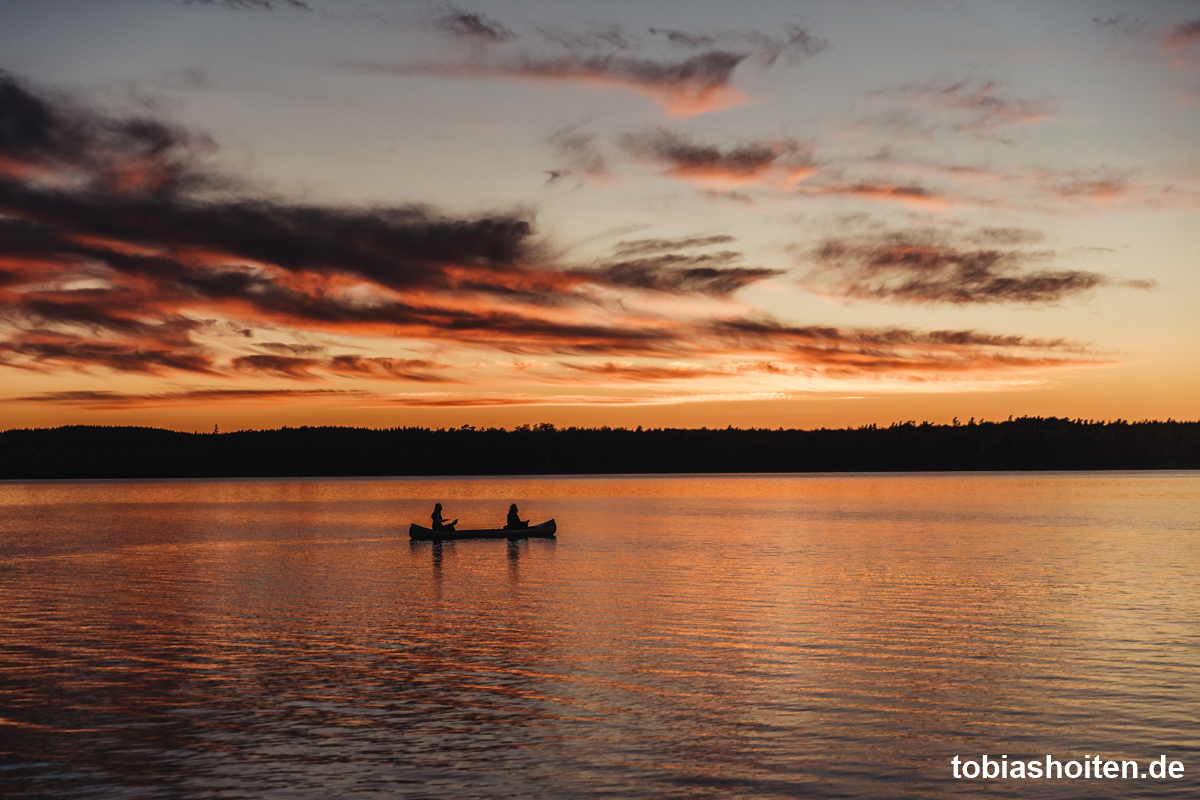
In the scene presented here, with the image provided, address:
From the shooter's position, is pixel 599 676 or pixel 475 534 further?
pixel 475 534

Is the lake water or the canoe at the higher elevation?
the canoe

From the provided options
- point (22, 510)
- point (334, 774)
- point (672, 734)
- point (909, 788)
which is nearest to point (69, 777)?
point (334, 774)

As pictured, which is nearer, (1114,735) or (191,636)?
(1114,735)

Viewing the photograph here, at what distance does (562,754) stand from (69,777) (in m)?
7.53

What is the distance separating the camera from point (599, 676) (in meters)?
21.3

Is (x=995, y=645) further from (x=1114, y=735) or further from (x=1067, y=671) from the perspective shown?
(x=1114, y=735)

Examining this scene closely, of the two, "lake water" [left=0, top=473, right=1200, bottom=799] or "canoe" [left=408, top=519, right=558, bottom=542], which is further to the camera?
"canoe" [left=408, top=519, right=558, bottom=542]

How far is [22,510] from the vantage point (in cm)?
11944

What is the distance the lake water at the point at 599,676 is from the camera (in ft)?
48.4

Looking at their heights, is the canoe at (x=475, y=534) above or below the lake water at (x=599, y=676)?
above

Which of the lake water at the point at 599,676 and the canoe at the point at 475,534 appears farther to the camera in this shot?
the canoe at the point at 475,534

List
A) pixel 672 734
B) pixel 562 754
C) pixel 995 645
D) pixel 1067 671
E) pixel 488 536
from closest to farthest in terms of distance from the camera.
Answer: pixel 562 754, pixel 672 734, pixel 1067 671, pixel 995 645, pixel 488 536

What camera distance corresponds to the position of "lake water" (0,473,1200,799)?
14.8 m

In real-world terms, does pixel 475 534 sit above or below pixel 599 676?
above
